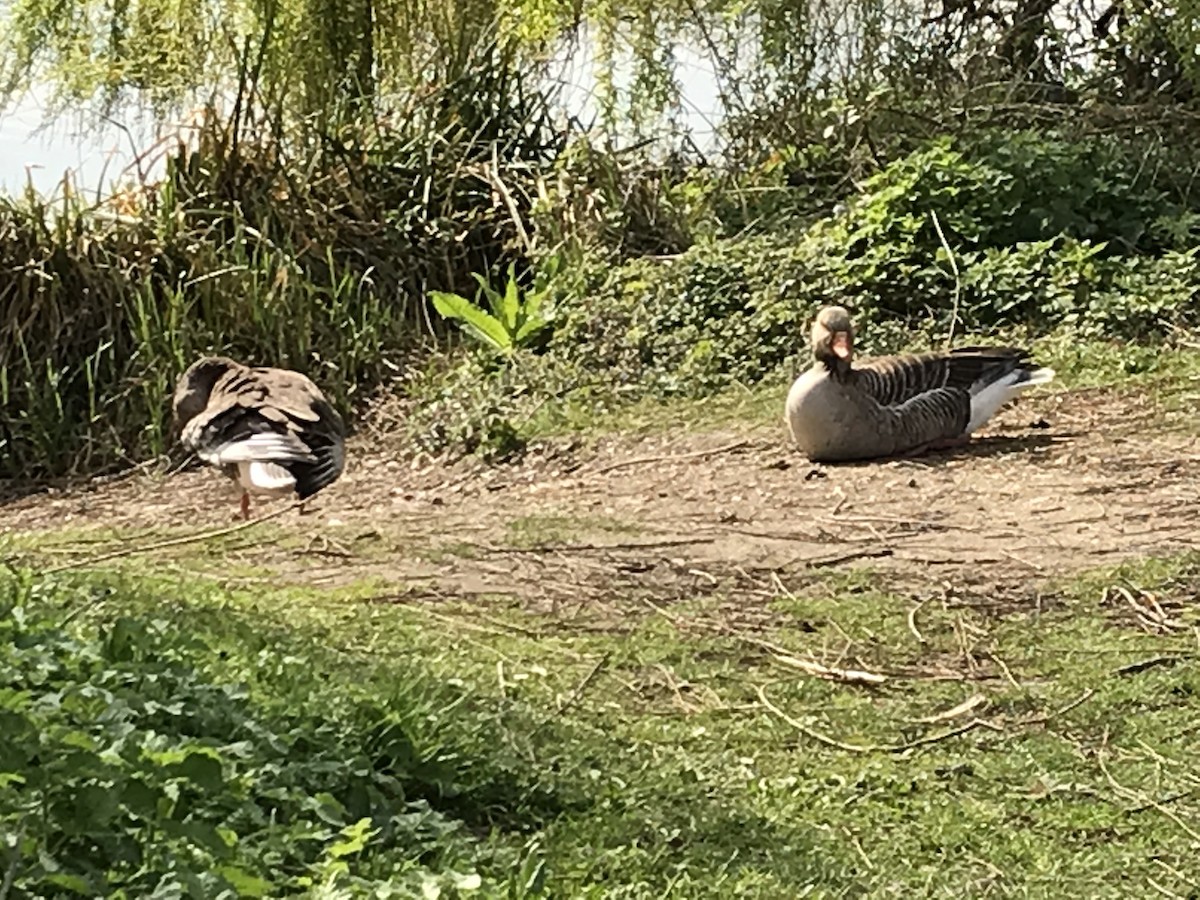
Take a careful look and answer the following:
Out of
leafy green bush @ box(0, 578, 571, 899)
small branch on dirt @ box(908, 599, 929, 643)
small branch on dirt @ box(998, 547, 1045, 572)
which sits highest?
leafy green bush @ box(0, 578, 571, 899)

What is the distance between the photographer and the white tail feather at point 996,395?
876cm

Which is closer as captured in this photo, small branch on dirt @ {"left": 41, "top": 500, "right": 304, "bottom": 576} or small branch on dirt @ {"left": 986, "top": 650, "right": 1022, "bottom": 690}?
small branch on dirt @ {"left": 986, "top": 650, "right": 1022, "bottom": 690}

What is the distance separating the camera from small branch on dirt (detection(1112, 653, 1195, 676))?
15.7 feet

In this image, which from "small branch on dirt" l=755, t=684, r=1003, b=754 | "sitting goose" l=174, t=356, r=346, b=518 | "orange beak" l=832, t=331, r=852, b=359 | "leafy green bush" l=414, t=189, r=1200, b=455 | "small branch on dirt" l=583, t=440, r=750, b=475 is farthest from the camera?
"leafy green bush" l=414, t=189, r=1200, b=455

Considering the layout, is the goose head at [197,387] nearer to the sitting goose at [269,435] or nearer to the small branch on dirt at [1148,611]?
the sitting goose at [269,435]

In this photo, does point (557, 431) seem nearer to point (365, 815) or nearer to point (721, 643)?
point (721, 643)

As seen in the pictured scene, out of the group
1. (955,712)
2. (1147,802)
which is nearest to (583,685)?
(955,712)

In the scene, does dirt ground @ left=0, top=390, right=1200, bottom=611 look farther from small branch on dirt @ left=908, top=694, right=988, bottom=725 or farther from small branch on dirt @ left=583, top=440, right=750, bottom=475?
small branch on dirt @ left=908, top=694, right=988, bottom=725

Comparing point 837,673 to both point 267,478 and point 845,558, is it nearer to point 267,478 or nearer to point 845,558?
point 845,558

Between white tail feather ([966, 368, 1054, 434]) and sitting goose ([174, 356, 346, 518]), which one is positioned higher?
sitting goose ([174, 356, 346, 518])

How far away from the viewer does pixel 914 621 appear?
545 cm

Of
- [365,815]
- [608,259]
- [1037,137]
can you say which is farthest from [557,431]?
[365,815]

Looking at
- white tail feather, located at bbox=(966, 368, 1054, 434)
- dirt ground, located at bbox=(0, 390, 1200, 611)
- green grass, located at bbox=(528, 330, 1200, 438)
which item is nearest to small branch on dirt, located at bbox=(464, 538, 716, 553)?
dirt ground, located at bbox=(0, 390, 1200, 611)

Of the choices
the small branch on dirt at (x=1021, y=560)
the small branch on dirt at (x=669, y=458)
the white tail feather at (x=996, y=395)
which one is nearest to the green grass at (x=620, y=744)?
the small branch on dirt at (x=1021, y=560)
